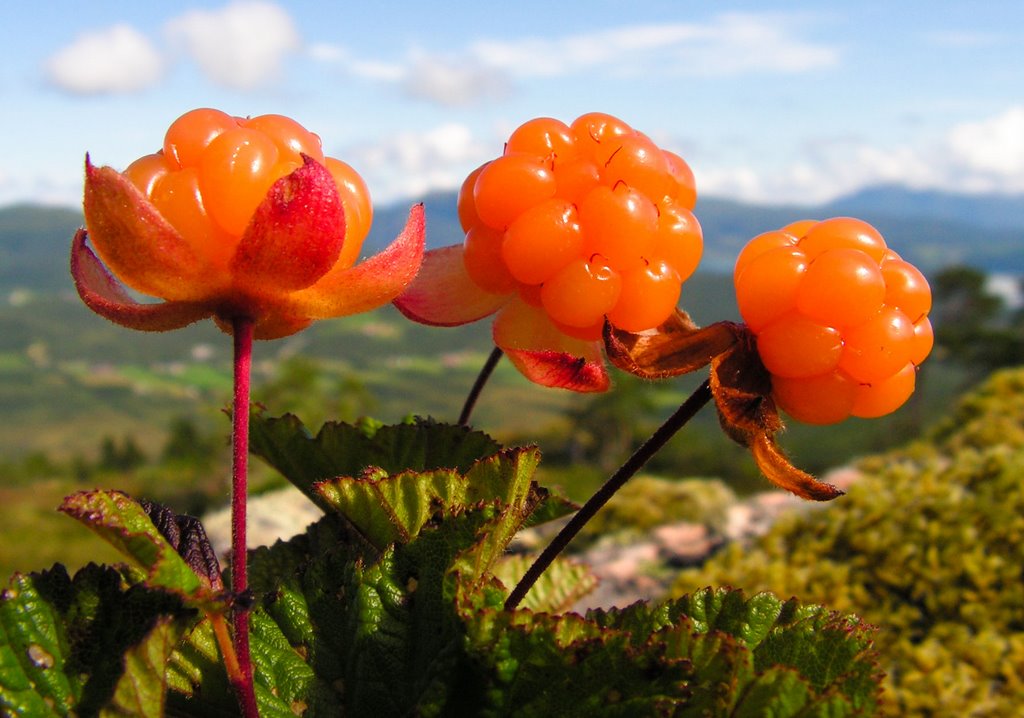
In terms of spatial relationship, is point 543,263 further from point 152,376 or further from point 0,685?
point 152,376

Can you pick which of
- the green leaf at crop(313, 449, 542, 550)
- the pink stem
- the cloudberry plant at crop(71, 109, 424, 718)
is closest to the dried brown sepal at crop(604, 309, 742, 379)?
the green leaf at crop(313, 449, 542, 550)

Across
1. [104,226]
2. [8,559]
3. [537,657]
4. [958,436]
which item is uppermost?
[104,226]

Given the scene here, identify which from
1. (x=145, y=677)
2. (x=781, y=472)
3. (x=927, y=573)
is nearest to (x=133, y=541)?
(x=145, y=677)

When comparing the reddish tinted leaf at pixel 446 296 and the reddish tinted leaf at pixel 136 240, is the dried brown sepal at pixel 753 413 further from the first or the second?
the reddish tinted leaf at pixel 136 240

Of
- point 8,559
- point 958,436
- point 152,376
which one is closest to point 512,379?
point 152,376

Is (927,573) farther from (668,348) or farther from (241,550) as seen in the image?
(241,550)

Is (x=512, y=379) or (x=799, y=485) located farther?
(x=512, y=379)
